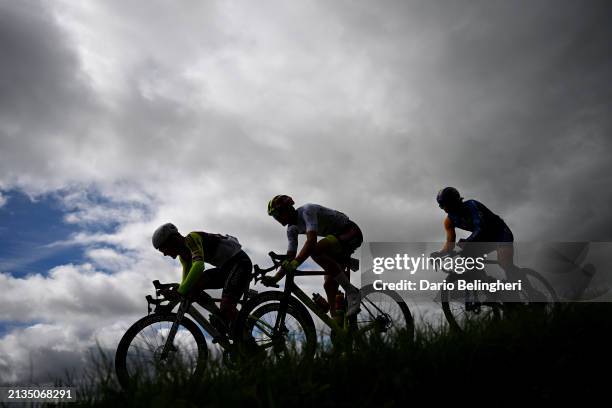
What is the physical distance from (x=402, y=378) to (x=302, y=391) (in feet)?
2.94

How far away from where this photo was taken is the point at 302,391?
12.4 ft

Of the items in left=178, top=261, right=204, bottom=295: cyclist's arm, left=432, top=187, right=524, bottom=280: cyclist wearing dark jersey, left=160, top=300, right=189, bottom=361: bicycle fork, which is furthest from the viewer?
left=432, top=187, right=524, bottom=280: cyclist wearing dark jersey

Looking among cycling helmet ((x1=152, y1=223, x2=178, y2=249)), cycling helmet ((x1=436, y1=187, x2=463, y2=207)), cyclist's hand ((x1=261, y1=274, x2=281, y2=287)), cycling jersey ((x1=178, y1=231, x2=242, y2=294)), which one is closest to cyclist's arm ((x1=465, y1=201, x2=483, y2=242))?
cycling helmet ((x1=436, y1=187, x2=463, y2=207))

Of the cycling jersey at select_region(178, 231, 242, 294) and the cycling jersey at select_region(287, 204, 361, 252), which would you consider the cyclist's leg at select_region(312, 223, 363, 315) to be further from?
the cycling jersey at select_region(178, 231, 242, 294)

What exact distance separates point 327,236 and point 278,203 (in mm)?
963

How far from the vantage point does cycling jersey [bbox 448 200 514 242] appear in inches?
327

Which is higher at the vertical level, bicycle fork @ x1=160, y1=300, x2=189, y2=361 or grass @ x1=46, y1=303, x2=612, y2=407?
bicycle fork @ x1=160, y1=300, x2=189, y2=361

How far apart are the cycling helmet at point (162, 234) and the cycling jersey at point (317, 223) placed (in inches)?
72.9

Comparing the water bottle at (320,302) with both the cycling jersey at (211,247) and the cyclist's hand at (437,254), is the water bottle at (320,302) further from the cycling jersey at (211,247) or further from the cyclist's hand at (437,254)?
the cyclist's hand at (437,254)

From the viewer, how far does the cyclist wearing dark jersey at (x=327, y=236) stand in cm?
719

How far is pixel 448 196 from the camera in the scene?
8320 millimetres

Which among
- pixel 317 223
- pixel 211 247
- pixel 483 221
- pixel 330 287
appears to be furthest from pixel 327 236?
pixel 483 221

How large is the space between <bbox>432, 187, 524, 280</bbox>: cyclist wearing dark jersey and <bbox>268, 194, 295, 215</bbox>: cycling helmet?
2856 millimetres

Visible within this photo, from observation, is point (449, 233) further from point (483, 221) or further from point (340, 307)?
point (340, 307)
